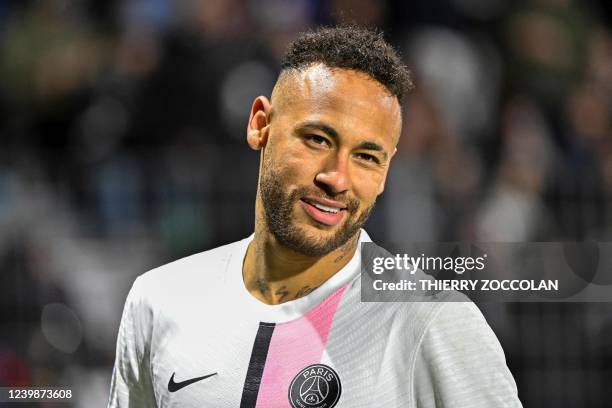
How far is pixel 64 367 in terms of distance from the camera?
4.59 metres

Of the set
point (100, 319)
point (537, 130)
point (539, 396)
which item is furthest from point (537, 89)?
point (100, 319)

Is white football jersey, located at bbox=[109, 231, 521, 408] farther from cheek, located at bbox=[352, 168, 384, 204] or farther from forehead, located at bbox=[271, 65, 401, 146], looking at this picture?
forehead, located at bbox=[271, 65, 401, 146]

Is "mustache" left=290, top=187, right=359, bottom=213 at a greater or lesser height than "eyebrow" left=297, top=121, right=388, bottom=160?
lesser

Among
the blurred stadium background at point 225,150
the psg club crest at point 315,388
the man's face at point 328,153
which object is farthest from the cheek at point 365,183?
the blurred stadium background at point 225,150

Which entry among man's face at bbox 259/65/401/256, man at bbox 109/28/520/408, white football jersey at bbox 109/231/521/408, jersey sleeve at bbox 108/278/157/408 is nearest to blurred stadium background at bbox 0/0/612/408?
jersey sleeve at bbox 108/278/157/408

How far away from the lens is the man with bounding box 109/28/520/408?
231cm

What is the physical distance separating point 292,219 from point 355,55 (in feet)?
1.48

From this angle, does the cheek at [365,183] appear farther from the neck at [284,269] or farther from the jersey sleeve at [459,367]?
the jersey sleeve at [459,367]

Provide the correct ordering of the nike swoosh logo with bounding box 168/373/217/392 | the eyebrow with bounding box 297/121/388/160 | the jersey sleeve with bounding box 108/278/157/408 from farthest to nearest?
1. the jersey sleeve with bounding box 108/278/157/408
2. the nike swoosh logo with bounding box 168/373/217/392
3. the eyebrow with bounding box 297/121/388/160

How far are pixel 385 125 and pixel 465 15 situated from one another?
3.26 m

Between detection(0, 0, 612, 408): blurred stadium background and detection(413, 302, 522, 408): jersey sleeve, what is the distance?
2082 millimetres

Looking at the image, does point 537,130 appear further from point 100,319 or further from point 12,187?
point 12,187

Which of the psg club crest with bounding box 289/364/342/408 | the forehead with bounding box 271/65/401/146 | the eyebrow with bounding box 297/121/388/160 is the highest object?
the forehead with bounding box 271/65/401/146

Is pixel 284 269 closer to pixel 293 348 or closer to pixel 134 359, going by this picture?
pixel 293 348
